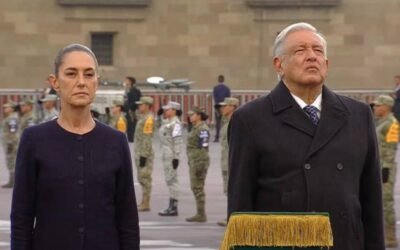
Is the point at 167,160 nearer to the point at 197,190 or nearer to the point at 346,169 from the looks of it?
the point at 197,190

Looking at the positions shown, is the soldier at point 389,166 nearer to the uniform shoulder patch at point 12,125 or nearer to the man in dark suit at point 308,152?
the uniform shoulder patch at point 12,125

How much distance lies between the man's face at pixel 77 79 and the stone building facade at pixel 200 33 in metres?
35.3

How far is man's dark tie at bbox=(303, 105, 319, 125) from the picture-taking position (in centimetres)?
612

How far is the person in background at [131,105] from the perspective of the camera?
3363 cm

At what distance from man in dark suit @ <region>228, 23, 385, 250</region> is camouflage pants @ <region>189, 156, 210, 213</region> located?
44.4 feet

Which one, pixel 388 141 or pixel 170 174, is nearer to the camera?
pixel 388 141

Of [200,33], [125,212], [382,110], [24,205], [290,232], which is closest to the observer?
[290,232]

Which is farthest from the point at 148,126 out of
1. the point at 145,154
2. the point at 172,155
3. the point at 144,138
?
the point at 172,155

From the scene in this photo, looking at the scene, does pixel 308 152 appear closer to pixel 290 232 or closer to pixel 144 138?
pixel 290 232

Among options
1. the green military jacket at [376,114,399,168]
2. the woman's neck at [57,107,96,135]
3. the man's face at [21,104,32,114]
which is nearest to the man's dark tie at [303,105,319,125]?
the woman's neck at [57,107,96,135]

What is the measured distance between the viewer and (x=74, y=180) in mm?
6465

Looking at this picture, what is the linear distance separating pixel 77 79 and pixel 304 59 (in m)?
1.09

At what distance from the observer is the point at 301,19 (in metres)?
42.9

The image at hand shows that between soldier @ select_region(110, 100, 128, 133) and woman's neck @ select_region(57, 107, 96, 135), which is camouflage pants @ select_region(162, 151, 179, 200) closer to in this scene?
soldier @ select_region(110, 100, 128, 133)
